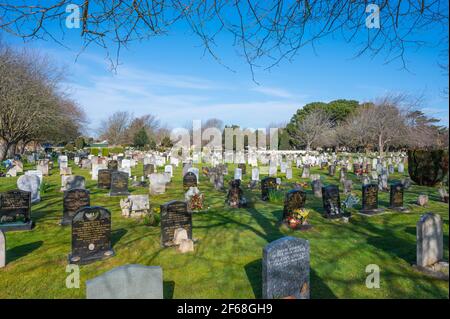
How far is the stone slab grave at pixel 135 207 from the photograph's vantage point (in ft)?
36.3

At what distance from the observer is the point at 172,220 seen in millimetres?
8367

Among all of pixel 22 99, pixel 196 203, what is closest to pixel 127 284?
pixel 196 203

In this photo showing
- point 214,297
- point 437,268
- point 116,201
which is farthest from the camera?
point 116,201

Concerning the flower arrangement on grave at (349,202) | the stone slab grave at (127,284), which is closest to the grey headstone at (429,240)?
the stone slab grave at (127,284)

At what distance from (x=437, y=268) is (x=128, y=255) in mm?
6672

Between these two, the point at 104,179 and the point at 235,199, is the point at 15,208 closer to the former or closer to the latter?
the point at 235,199

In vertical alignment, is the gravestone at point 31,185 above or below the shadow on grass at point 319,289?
above

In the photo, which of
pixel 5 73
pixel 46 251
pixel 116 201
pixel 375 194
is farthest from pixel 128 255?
pixel 5 73

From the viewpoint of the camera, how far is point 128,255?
7.41 meters

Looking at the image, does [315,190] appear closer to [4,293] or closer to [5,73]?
[4,293]

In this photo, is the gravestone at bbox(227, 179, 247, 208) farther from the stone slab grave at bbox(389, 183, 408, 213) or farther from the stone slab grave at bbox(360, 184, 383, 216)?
the stone slab grave at bbox(389, 183, 408, 213)

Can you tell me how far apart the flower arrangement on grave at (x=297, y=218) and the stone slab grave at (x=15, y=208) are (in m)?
8.08

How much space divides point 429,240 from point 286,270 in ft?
11.4

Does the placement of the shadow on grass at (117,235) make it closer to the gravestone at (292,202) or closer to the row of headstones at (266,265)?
the row of headstones at (266,265)
